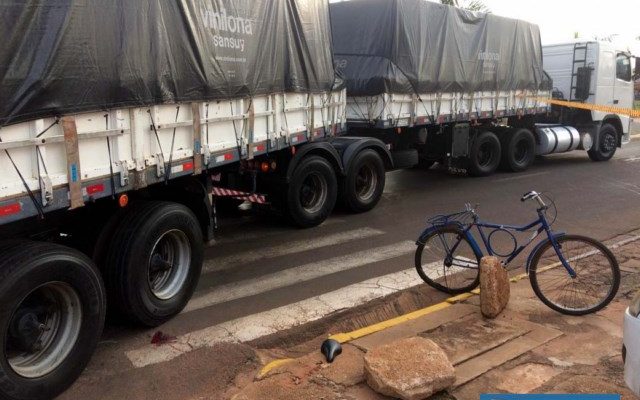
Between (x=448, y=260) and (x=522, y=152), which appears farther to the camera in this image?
(x=522, y=152)

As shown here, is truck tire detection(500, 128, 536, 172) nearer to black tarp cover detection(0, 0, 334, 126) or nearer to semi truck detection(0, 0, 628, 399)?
semi truck detection(0, 0, 628, 399)

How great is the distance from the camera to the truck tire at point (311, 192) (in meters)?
7.98

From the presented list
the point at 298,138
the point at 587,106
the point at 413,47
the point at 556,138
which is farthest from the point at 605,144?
the point at 298,138

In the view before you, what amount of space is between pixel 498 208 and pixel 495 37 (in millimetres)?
4746

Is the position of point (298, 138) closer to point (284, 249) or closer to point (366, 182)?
point (284, 249)

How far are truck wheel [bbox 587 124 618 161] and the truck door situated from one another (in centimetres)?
58

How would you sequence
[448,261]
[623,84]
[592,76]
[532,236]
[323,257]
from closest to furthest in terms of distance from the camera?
[532,236] < [448,261] < [323,257] < [592,76] < [623,84]

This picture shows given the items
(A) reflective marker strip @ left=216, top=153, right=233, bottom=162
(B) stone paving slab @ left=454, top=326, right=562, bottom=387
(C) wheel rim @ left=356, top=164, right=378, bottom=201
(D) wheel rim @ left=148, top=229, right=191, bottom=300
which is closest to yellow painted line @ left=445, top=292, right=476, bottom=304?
(B) stone paving slab @ left=454, top=326, right=562, bottom=387

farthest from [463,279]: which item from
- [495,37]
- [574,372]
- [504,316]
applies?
[495,37]

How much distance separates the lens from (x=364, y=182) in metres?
A: 9.51

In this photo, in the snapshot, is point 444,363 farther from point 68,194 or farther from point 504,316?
point 68,194

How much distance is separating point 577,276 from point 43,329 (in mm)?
4315

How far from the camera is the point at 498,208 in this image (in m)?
9.63

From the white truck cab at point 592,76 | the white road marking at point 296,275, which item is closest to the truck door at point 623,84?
the white truck cab at point 592,76
